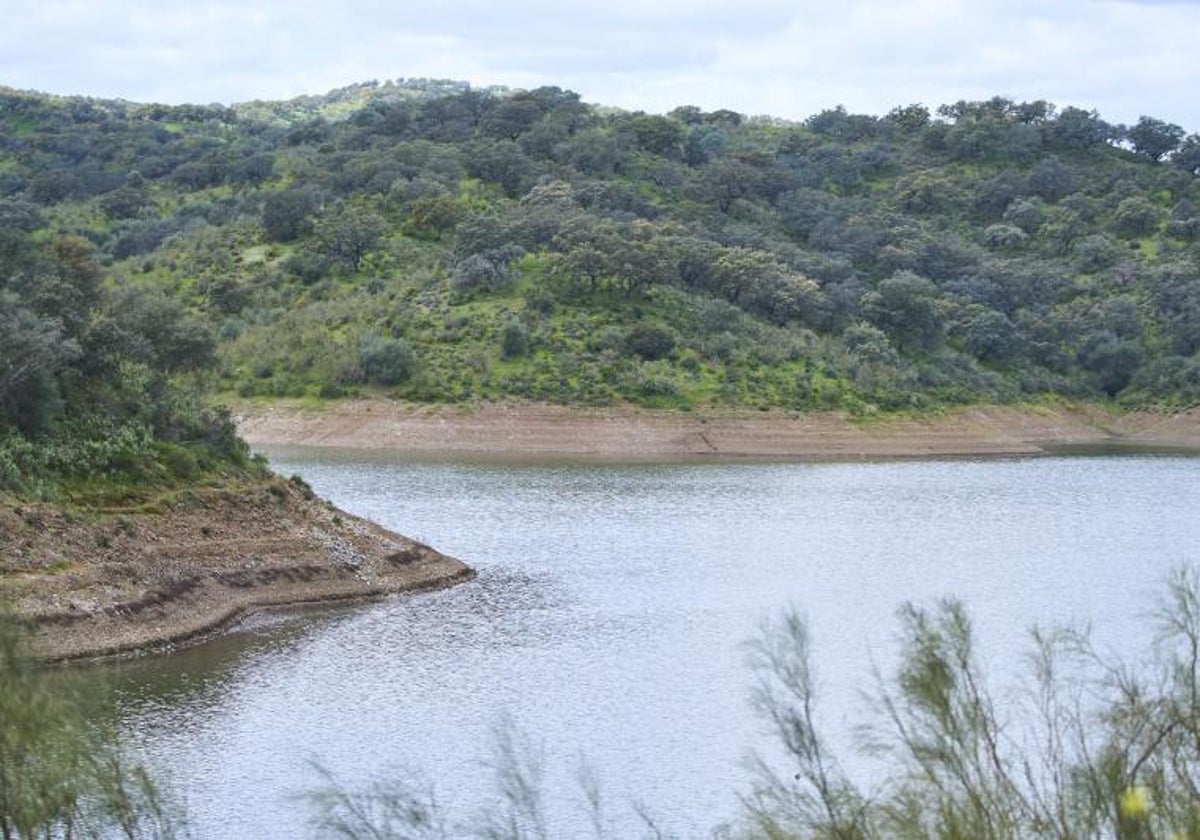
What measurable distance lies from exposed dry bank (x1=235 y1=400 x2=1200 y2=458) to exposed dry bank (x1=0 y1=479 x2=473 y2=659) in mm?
38487

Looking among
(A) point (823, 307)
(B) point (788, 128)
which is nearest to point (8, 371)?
(A) point (823, 307)

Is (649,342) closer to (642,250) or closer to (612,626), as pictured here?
(642,250)

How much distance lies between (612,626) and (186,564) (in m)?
11.3

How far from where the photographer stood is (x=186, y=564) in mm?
43188

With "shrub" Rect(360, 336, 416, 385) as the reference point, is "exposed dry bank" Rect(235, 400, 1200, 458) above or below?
below

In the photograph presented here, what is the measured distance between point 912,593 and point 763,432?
153 feet

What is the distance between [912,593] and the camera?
157 feet

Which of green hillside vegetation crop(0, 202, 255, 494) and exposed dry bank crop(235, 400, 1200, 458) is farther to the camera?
exposed dry bank crop(235, 400, 1200, 458)

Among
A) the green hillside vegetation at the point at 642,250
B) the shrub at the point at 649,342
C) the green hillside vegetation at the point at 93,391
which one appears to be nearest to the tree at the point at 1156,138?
the green hillside vegetation at the point at 642,250

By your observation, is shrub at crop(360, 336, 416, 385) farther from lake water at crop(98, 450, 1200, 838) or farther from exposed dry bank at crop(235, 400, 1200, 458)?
lake water at crop(98, 450, 1200, 838)

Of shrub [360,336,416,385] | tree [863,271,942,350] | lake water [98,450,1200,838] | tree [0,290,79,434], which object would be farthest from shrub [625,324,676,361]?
tree [0,290,79,434]

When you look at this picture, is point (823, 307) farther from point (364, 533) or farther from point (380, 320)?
point (364, 533)

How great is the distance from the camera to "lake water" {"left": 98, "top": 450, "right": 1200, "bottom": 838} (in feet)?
92.3

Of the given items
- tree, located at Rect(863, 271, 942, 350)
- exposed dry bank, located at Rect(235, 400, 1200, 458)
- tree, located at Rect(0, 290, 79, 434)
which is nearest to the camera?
tree, located at Rect(0, 290, 79, 434)
